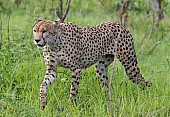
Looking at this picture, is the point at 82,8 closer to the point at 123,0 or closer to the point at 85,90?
the point at 123,0

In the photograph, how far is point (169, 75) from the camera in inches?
253

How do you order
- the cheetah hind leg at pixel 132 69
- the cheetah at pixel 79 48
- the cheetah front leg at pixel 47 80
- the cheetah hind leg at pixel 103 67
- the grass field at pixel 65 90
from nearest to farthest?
the grass field at pixel 65 90, the cheetah front leg at pixel 47 80, the cheetah at pixel 79 48, the cheetah hind leg at pixel 132 69, the cheetah hind leg at pixel 103 67

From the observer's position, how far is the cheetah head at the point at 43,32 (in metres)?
5.66

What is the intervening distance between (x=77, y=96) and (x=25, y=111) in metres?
1.02

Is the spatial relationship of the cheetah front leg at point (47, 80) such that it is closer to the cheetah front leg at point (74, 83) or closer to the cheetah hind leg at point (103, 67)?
the cheetah front leg at point (74, 83)

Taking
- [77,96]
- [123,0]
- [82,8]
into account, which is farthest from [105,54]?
[82,8]

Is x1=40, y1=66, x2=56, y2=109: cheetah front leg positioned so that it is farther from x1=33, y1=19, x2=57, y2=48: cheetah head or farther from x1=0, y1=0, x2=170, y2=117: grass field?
x1=33, y1=19, x2=57, y2=48: cheetah head

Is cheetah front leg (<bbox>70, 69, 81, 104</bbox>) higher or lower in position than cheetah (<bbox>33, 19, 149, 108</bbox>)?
lower

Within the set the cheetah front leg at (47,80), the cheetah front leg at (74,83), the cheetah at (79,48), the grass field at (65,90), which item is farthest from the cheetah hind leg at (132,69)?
the cheetah front leg at (47,80)

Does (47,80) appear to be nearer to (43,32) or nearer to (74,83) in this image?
(74,83)

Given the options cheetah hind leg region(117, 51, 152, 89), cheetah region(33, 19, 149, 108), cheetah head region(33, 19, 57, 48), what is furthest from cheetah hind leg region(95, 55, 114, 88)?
cheetah head region(33, 19, 57, 48)

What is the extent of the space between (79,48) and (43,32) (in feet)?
2.03

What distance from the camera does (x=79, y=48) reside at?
6.25 meters

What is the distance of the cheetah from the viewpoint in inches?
232
